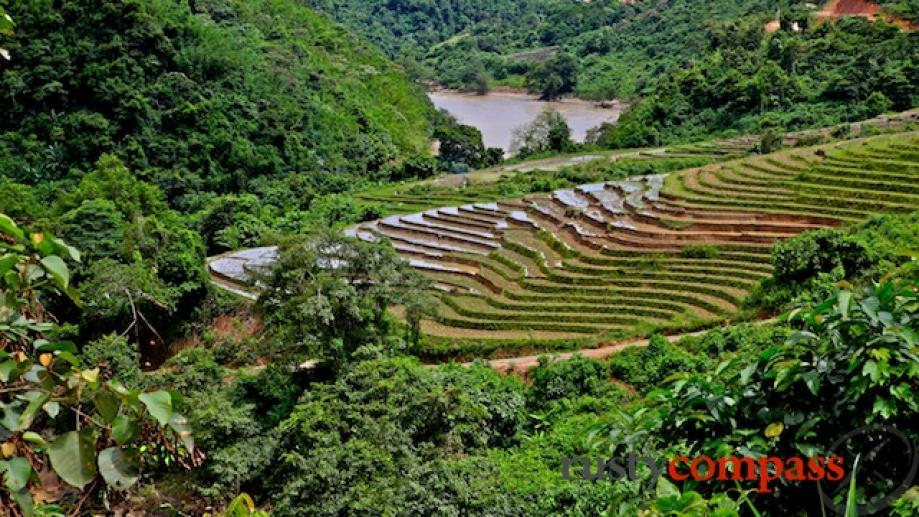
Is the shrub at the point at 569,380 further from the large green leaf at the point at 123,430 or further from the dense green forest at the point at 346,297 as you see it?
the large green leaf at the point at 123,430

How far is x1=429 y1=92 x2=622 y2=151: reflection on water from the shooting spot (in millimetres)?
57406

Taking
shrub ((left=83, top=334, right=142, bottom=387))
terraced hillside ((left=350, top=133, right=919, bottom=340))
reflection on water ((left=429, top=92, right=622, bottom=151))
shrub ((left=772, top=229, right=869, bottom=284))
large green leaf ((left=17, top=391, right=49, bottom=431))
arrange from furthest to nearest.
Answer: reflection on water ((left=429, top=92, right=622, bottom=151)) < terraced hillside ((left=350, top=133, right=919, bottom=340)) < shrub ((left=772, top=229, right=869, bottom=284)) < shrub ((left=83, top=334, right=142, bottom=387)) < large green leaf ((left=17, top=391, right=49, bottom=431))

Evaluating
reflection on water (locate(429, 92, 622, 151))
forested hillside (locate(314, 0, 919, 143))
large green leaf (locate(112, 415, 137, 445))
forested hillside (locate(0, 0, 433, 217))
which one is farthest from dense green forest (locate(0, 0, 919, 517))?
reflection on water (locate(429, 92, 622, 151))

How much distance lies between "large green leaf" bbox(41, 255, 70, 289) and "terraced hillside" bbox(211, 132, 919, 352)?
15.5 metres

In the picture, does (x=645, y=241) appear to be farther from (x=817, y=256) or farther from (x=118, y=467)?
(x=118, y=467)

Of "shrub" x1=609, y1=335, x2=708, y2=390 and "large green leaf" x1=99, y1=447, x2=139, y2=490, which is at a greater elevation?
"large green leaf" x1=99, y1=447, x2=139, y2=490

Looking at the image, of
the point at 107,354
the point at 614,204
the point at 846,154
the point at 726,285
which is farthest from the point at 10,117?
the point at 846,154

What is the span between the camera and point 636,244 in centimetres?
2125

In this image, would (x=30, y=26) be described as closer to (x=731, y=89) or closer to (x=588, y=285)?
(x=588, y=285)

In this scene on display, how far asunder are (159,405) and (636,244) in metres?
20.4

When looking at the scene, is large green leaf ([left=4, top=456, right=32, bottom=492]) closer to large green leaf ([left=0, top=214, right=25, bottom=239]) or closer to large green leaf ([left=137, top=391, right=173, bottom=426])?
large green leaf ([left=137, top=391, right=173, bottom=426])

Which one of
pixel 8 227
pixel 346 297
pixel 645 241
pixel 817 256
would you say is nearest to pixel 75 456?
pixel 8 227

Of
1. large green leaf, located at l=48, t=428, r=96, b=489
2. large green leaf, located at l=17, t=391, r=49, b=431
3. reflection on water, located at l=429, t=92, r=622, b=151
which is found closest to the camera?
large green leaf, located at l=48, t=428, r=96, b=489

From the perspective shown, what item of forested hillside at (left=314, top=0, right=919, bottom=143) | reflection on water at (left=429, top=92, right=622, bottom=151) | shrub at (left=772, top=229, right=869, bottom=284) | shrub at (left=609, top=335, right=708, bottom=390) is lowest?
reflection on water at (left=429, top=92, right=622, bottom=151)
